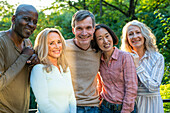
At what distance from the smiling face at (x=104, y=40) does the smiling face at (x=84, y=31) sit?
120 mm

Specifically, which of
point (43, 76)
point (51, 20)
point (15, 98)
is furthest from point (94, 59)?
point (51, 20)

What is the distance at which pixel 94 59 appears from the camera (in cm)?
306

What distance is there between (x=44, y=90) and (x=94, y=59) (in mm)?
1057

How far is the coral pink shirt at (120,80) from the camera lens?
109 inches

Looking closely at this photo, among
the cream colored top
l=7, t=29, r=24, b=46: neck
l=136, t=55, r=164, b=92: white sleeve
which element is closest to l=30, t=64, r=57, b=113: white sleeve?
l=7, t=29, r=24, b=46: neck

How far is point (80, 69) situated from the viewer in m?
2.96

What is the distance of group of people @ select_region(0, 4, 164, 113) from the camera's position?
7.54 feet

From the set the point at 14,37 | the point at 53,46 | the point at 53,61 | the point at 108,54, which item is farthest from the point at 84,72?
the point at 14,37

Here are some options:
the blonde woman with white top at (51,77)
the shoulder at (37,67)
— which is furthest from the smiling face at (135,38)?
the shoulder at (37,67)

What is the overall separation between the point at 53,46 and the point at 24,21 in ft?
1.50

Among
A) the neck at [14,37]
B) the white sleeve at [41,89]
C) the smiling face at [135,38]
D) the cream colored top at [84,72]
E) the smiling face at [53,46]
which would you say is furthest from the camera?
the smiling face at [135,38]

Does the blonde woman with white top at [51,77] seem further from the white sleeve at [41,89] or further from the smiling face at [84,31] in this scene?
the smiling face at [84,31]

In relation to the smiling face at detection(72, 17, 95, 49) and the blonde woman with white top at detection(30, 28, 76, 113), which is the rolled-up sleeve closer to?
the smiling face at detection(72, 17, 95, 49)

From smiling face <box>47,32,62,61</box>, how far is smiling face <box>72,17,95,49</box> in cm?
52
